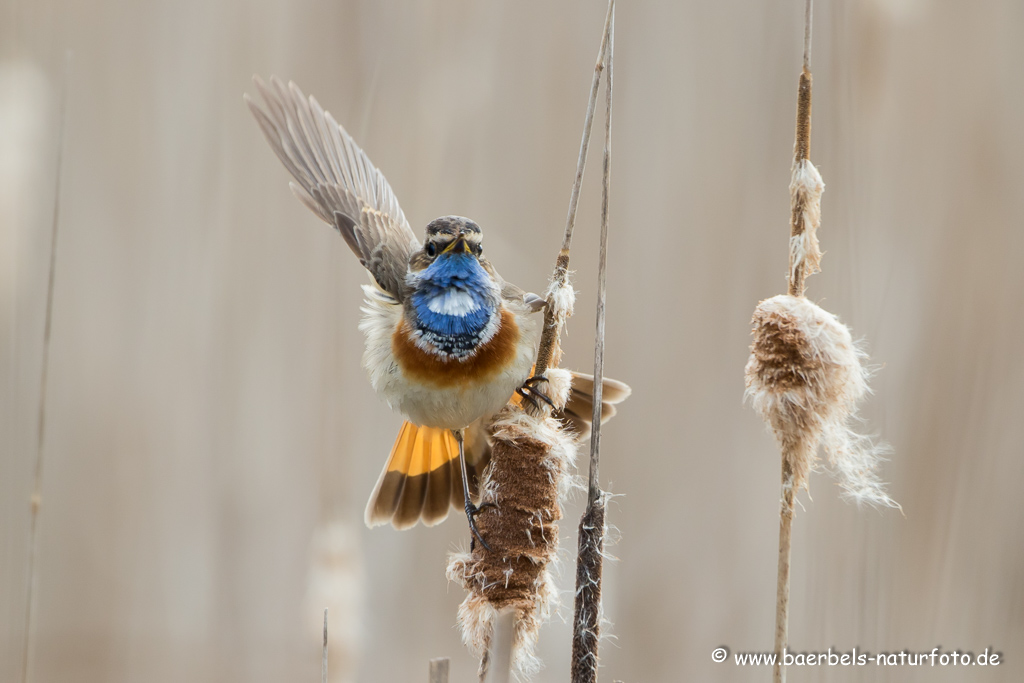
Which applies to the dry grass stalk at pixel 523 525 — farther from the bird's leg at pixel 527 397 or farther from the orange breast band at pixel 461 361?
the orange breast band at pixel 461 361

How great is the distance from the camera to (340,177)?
124 inches

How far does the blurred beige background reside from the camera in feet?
10.4

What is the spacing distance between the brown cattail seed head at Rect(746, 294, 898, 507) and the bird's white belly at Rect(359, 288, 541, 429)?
0.84 metres

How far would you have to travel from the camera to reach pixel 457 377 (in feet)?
7.84

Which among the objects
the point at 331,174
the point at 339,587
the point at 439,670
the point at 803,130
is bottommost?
the point at 339,587

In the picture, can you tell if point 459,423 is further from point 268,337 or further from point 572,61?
point 572,61

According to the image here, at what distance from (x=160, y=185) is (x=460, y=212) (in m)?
1.35

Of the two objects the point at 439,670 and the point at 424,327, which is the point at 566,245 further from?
the point at 439,670

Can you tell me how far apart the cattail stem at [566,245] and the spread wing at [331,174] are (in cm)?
77

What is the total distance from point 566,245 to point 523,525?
0.68 meters

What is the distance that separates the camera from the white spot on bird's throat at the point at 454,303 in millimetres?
2449

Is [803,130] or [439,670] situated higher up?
[803,130]

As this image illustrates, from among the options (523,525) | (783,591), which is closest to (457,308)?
(523,525)

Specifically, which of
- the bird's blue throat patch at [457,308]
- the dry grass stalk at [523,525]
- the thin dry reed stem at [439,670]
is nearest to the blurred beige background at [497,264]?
the bird's blue throat patch at [457,308]
